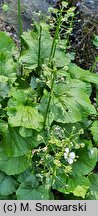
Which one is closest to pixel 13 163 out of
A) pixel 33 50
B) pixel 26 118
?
pixel 26 118

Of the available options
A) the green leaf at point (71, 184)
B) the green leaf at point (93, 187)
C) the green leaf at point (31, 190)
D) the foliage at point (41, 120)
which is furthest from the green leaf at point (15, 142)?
the green leaf at point (93, 187)

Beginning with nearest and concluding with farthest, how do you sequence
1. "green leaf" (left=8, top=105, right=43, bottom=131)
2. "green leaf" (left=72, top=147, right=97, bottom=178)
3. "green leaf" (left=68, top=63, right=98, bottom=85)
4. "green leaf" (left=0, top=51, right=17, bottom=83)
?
"green leaf" (left=8, top=105, right=43, bottom=131) → "green leaf" (left=0, top=51, right=17, bottom=83) → "green leaf" (left=72, top=147, right=97, bottom=178) → "green leaf" (left=68, top=63, right=98, bottom=85)

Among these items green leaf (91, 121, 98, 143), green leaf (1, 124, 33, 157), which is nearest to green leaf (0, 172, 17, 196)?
green leaf (1, 124, 33, 157)

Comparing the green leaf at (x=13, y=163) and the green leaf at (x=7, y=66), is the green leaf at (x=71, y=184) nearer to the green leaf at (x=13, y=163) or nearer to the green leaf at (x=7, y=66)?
the green leaf at (x=13, y=163)

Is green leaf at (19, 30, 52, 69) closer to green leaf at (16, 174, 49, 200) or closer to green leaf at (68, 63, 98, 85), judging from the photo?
green leaf at (68, 63, 98, 85)

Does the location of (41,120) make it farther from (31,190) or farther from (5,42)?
(5,42)

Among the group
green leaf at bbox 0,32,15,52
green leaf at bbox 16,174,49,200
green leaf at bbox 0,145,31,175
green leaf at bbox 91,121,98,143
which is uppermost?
green leaf at bbox 0,32,15,52

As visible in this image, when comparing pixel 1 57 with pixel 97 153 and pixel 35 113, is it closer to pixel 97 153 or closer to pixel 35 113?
pixel 35 113
